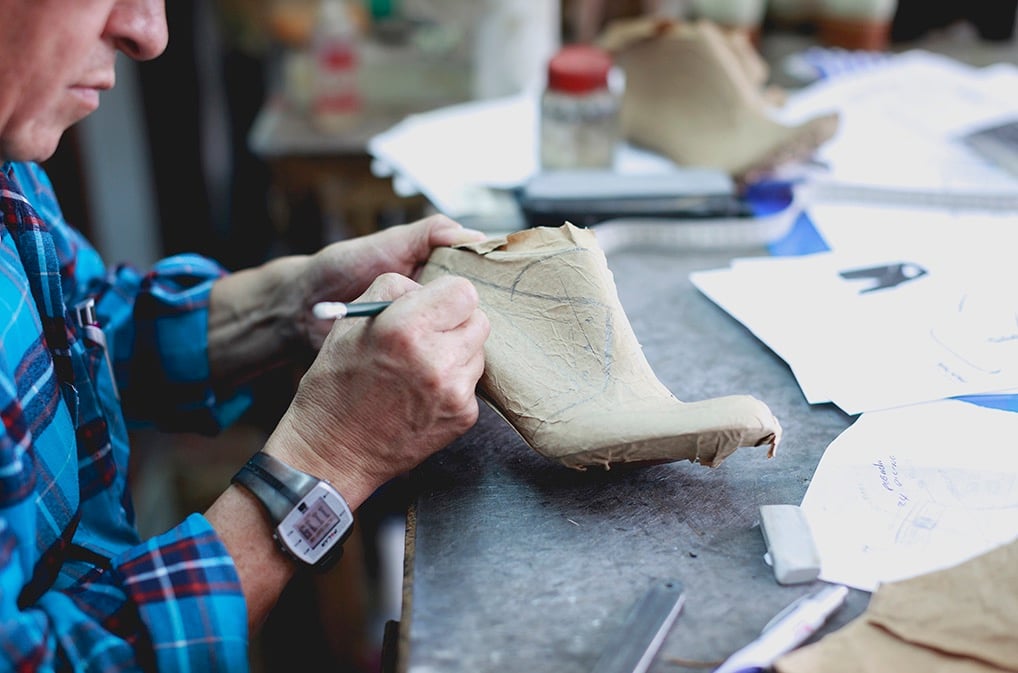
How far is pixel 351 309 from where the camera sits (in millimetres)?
694

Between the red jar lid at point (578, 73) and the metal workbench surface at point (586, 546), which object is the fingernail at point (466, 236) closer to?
the metal workbench surface at point (586, 546)

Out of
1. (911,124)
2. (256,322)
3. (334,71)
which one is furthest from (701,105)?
(334,71)

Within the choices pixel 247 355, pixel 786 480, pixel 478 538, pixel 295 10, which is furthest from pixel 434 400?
pixel 295 10

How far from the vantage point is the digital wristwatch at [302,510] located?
0.67 meters

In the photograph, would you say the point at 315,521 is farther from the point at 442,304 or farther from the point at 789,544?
the point at 789,544

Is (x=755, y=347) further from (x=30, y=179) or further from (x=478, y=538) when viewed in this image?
(x=30, y=179)

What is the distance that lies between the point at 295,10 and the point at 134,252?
716 millimetres

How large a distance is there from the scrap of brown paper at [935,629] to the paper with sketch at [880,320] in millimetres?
199

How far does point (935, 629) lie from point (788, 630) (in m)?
0.08

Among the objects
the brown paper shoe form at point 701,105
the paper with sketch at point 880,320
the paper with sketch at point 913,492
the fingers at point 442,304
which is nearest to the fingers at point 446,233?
the fingers at point 442,304

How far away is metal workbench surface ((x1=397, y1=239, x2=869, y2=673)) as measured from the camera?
544 millimetres

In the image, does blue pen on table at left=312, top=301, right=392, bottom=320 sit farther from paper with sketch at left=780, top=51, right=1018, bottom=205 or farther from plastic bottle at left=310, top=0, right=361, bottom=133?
plastic bottle at left=310, top=0, right=361, bottom=133

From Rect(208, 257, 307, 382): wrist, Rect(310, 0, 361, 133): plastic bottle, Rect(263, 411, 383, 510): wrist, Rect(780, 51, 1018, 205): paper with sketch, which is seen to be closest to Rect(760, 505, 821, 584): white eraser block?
Rect(263, 411, 383, 510): wrist

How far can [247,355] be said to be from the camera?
0.97 m
